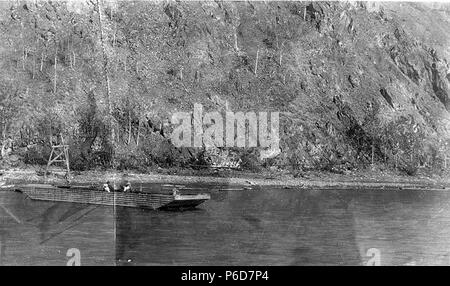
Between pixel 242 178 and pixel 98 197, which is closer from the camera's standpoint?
pixel 98 197

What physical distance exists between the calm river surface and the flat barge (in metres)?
0.76

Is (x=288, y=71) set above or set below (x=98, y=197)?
above

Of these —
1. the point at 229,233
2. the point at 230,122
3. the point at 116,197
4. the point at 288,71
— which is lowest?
the point at 229,233

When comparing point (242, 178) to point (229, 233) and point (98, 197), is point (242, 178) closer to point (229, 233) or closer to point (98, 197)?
point (98, 197)

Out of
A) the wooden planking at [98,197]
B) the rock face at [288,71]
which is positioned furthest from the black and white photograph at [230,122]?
the rock face at [288,71]

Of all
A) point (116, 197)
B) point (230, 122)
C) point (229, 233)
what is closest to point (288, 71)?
point (230, 122)

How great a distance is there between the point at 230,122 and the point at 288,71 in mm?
9241

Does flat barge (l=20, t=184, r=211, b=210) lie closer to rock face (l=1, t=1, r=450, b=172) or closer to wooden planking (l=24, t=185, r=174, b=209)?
wooden planking (l=24, t=185, r=174, b=209)

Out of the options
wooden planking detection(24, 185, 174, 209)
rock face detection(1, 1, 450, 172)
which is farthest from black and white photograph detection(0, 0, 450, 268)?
rock face detection(1, 1, 450, 172)

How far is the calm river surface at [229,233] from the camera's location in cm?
2648

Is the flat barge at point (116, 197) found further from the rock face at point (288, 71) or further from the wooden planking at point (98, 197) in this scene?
the rock face at point (288, 71)

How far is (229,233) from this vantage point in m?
32.8

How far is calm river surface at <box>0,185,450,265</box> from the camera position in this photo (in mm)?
26484

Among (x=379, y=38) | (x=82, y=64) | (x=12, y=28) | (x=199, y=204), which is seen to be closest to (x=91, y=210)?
(x=199, y=204)
